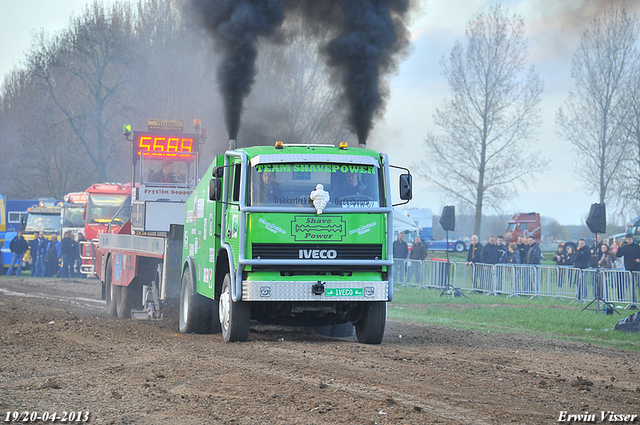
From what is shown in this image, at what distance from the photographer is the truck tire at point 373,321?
403 inches

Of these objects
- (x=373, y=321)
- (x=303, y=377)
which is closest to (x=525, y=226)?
(x=373, y=321)

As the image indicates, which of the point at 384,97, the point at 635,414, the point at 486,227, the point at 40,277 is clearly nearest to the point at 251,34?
the point at 384,97

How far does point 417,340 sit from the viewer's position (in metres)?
11.3

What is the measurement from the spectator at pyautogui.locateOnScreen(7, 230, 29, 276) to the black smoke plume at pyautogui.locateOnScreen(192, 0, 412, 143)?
16210 millimetres

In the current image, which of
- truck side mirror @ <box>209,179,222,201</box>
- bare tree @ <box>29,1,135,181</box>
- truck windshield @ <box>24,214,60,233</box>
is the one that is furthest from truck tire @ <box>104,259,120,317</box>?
bare tree @ <box>29,1,135,181</box>

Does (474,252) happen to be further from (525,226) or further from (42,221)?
(525,226)

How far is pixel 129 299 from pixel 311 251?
6561 mm

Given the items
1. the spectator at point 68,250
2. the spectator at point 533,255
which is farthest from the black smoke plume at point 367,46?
the spectator at point 68,250

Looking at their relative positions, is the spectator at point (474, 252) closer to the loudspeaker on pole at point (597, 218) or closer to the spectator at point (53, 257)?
the loudspeaker on pole at point (597, 218)

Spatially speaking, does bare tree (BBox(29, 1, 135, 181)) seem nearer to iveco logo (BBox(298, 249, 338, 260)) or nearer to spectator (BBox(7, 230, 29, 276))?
spectator (BBox(7, 230, 29, 276))

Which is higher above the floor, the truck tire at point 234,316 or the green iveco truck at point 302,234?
the green iveco truck at point 302,234

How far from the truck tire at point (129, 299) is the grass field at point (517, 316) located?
556cm

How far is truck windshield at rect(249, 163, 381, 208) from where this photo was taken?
970cm

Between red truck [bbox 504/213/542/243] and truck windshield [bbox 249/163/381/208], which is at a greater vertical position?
red truck [bbox 504/213/542/243]
